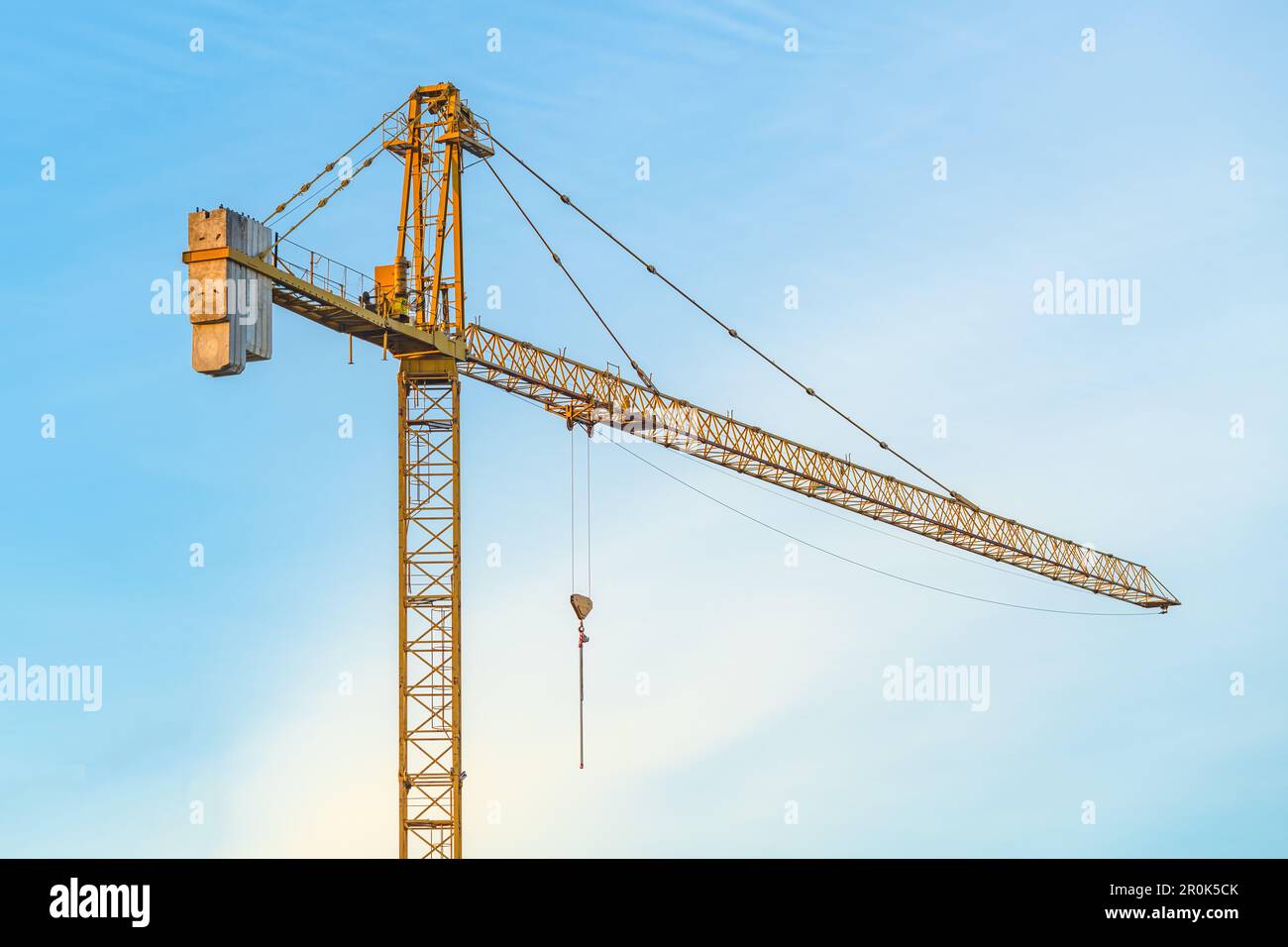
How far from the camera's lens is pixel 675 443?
91.1 m

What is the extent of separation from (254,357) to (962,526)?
55.2 metres

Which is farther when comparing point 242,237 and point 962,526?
point 962,526

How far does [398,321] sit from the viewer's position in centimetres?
7469

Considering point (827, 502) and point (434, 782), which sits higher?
point (827, 502)

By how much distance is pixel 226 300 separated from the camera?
64.4m

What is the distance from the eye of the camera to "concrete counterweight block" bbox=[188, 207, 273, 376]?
2500 inches

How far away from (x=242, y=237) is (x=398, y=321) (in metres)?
9.76

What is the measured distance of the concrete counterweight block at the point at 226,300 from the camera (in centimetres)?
6350
